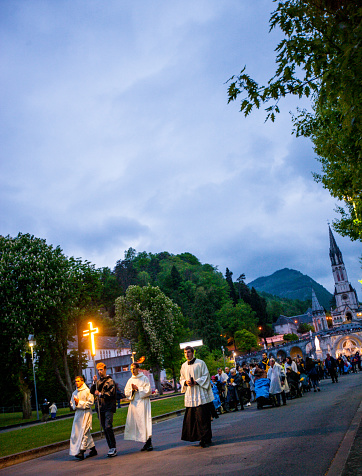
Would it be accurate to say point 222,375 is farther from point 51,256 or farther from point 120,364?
point 120,364

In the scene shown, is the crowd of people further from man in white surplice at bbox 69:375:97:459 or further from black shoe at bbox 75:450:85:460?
black shoe at bbox 75:450:85:460

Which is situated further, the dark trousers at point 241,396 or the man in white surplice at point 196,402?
the dark trousers at point 241,396

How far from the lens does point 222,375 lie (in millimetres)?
20891

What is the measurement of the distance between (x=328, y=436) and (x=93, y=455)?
5572mm

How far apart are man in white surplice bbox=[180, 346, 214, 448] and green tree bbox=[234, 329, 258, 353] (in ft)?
329

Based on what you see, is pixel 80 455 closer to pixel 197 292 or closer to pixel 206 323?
pixel 206 323

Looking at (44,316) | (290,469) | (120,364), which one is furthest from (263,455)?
(120,364)

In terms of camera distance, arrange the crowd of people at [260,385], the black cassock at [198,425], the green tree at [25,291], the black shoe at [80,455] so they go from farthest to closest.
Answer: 1. the green tree at [25,291]
2. the crowd of people at [260,385]
3. the black shoe at [80,455]
4. the black cassock at [198,425]

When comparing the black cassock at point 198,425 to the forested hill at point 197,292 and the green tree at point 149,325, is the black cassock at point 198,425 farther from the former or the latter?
the forested hill at point 197,292

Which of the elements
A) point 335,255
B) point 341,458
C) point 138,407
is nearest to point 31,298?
point 138,407

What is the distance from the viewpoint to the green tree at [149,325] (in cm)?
5428

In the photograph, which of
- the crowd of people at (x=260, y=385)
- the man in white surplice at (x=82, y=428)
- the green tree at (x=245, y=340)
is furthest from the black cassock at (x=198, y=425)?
the green tree at (x=245, y=340)

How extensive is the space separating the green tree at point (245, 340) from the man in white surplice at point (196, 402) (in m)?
100

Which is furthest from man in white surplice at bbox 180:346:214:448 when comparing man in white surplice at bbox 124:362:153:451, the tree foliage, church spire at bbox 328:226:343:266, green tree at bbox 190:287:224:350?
church spire at bbox 328:226:343:266
